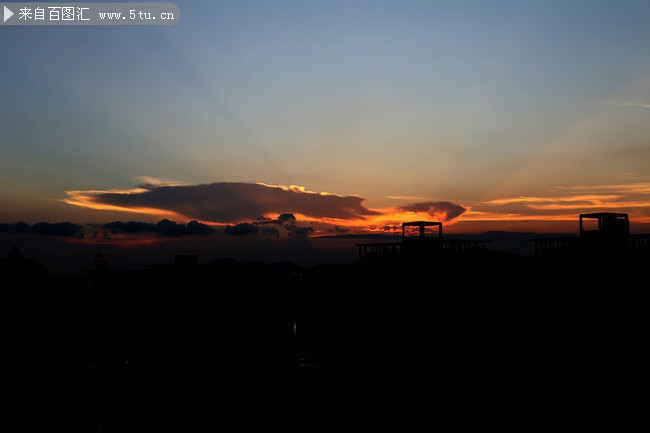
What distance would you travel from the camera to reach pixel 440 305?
1073 inches

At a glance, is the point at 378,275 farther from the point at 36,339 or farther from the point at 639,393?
the point at 36,339

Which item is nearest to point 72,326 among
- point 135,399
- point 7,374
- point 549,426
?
point 7,374

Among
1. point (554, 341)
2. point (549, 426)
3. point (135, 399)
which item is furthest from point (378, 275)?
point (135, 399)

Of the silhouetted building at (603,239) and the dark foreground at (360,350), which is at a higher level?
the silhouetted building at (603,239)

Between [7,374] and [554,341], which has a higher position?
[554,341]

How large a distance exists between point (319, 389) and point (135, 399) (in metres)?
9.31

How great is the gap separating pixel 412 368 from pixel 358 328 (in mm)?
5655

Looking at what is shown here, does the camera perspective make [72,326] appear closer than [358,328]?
No

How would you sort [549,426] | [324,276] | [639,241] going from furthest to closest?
[324,276], [639,241], [549,426]

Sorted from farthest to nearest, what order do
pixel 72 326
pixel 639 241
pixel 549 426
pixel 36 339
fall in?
pixel 72 326 → pixel 36 339 → pixel 639 241 → pixel 549 426

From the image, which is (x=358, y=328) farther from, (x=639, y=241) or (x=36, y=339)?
(x=36, y=339)

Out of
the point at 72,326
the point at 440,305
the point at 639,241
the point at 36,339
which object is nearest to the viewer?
the point at 639,241

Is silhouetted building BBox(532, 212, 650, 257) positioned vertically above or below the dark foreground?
above

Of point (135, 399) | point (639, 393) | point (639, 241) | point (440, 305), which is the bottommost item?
point (135, 399)
